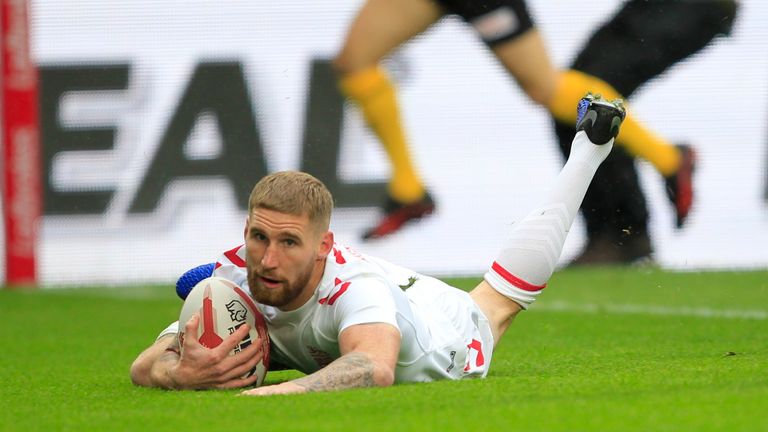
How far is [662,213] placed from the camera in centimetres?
1111

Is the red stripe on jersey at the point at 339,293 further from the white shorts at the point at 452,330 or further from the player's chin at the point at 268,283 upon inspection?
the white shorts at the point at 452,330

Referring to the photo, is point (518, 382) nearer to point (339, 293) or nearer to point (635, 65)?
point (339, 293)

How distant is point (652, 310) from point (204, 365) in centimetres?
448

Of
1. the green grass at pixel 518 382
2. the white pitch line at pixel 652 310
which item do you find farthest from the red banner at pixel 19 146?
the white pitch line at pixel 652 310

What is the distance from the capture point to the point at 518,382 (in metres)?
4.59

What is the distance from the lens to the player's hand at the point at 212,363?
14.9 feet

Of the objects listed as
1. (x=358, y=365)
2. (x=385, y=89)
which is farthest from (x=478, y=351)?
(x=385, y=89)

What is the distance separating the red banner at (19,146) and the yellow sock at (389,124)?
2510 mm

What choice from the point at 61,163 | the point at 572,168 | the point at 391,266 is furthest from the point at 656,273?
the point at 391,266

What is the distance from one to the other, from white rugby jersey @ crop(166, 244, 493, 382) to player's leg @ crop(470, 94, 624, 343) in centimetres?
31

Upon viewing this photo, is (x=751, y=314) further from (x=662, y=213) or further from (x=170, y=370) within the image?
(x=170, y=370)

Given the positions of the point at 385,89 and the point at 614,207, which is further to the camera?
the point at 614,207

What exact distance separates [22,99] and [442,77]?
338 centimetres

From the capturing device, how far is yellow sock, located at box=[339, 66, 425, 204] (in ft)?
36.7
